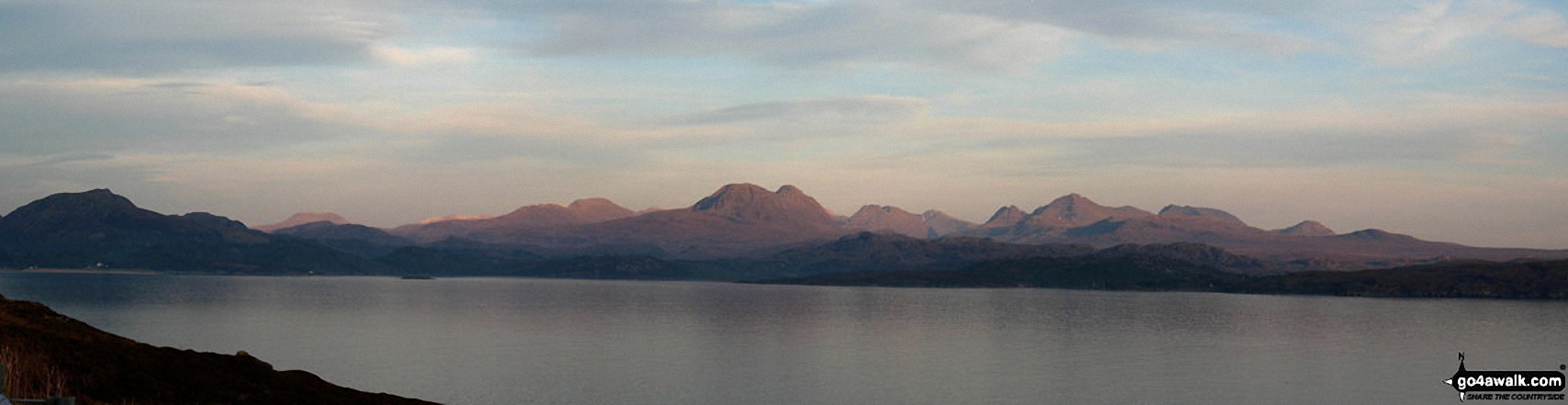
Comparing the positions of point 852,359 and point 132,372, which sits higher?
point 132,372

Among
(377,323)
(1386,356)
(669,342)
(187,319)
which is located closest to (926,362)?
(669,342)

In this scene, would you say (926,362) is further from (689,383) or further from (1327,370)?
(1327,370)

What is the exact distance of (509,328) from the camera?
17625cm

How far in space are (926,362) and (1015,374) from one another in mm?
13239
